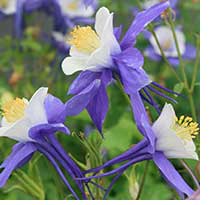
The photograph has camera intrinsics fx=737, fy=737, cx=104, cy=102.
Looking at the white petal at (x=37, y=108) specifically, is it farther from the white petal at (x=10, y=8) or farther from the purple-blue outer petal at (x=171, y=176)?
the white petal at (x=10, y=8)

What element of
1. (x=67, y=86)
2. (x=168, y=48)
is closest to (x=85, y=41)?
(x=168, y=48)

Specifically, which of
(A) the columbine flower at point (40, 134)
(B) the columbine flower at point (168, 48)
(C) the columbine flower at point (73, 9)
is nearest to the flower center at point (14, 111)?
(A) the columbine flower at point (40, 134)

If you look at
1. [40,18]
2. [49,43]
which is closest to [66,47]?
[49,43]

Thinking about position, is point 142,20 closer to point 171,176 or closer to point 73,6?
point 171,176

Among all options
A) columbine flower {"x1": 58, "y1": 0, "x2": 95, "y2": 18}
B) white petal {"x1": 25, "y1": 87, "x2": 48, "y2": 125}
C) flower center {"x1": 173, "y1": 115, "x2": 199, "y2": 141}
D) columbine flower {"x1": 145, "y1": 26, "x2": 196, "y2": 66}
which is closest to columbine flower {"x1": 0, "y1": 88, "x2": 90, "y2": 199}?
white petal {"x1": 25, "y1": 87, "x2": 48, "y2": 125}

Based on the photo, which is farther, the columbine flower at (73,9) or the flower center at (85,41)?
the columbine flower at (73,9)

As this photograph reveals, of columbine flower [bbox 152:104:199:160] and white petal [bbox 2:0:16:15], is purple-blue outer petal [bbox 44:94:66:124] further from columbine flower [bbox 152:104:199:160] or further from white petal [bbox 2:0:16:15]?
white petal [bbox 2:0:16:15]
